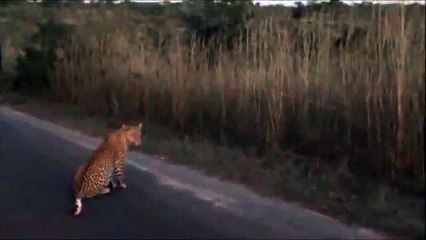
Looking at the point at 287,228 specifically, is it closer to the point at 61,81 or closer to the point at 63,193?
the point at 63,193

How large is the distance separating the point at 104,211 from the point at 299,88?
5.89 meters

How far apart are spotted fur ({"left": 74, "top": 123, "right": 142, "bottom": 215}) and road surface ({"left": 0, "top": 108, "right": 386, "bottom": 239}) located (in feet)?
0.45

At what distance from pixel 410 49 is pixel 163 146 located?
541cm

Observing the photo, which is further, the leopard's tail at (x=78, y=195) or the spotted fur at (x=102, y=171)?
the spotted fur at (x=102, y=171)

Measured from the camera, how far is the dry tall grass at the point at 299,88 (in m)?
Answer: 12.1

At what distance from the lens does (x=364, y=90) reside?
13.4 meters

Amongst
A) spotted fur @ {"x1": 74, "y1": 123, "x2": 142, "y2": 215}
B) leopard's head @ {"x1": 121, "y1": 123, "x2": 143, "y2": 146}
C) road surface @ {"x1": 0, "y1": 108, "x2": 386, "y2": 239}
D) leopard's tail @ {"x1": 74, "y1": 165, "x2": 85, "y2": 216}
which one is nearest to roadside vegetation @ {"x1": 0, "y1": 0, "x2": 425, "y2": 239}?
road surface @ {"x1": 0, "y1": 108, "x2": 386, "y2": 239}

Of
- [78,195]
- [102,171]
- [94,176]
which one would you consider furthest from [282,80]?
[78,195]

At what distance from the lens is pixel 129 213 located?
10242 mm

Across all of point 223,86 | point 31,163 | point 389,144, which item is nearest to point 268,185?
point 389,144

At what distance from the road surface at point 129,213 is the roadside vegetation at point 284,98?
91cm

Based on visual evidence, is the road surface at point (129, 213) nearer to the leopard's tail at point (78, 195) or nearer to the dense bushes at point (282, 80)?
the leopard's tail at point (78, 195)

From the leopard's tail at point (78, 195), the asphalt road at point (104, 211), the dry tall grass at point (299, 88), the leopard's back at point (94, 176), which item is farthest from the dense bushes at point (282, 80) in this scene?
the leopard's tail at point (78, 195)

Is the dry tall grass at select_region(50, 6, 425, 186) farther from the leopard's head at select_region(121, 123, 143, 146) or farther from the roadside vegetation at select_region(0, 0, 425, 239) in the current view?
the leopard's head at select_region(121, 123, 143, 146)
